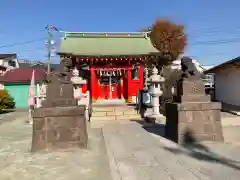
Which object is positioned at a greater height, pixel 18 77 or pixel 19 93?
pixel 18 77

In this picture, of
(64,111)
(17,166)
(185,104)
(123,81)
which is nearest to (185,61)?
(185,104)

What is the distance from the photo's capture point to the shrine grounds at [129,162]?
5.33 meters

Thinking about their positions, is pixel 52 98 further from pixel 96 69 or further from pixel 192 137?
pixel 96 69

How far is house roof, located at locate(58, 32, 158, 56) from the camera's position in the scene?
21.4 m

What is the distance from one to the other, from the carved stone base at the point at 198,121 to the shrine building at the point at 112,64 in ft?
42.7

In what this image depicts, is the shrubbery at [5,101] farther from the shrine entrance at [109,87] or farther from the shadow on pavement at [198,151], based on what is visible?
the shadow on pavement at [198,151]

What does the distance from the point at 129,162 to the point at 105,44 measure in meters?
18.2

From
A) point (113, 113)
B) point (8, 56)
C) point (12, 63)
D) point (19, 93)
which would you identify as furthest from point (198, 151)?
point (12, 63)

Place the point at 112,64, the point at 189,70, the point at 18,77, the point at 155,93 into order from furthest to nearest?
1. the point at 18,77
2. the point at 112,64
3. the point at 155,93
4. the point at 189,70

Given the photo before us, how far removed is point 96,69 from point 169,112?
1318cm

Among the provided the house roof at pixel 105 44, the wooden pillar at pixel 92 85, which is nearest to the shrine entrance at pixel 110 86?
the wooden pillar at pixel 92 85

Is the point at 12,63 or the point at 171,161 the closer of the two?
the point at 171,161

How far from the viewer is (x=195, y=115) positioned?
8.14 meters

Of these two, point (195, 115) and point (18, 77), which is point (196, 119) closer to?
point (195, 115)
